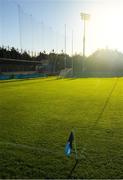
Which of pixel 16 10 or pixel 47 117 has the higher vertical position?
pixel 16 10

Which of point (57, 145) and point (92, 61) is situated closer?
point (57, 145)

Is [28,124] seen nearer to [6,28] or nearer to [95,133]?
[95,133]

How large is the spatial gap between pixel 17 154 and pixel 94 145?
1683 millimetres

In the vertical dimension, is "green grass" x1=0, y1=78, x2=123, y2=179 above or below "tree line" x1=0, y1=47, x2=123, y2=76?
below

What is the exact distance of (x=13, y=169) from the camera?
3.60 m

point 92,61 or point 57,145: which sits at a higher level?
point 92,61

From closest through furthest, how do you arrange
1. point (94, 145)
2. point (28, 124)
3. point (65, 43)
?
1. point (94, 145)
2. point (28, 124)
3. point (65, 43)

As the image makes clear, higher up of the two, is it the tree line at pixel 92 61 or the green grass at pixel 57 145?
the tree line at pixel 92 61

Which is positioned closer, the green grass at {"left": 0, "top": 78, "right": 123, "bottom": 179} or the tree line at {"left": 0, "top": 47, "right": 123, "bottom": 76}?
the green grass at {"left": 0, "top": 78, "right": 123, "bottom": 179}

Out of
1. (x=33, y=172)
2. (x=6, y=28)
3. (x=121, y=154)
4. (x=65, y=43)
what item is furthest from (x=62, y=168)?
(x=65, y=43)

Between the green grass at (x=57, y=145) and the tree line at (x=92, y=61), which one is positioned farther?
the tree line at (x=92, y=61)

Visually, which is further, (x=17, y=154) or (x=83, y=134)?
(x=83, y=134)

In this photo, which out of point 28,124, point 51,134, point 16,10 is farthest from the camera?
point 16,10

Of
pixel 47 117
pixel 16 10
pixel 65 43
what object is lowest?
pixel 47 117
